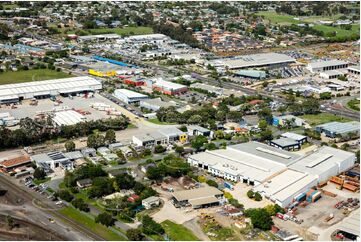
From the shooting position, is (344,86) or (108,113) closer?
(108,113)

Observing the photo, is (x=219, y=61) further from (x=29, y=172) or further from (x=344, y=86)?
(x=29, y=172)

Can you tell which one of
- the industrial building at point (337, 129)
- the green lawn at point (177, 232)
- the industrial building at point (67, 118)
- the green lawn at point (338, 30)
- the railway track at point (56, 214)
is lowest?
the railway track at point (56, 214)

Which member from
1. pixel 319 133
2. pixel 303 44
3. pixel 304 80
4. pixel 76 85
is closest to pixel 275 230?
pixel 319 133

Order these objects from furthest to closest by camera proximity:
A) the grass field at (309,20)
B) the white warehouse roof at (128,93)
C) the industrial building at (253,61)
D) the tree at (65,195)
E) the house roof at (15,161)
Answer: the grass field at (309,20) < the industrial building at (253,61) < the white warehouse roof at (128,93) < the house roof at (15,161) < the tree at (65,195)

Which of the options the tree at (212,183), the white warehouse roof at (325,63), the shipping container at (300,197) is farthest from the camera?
the white warehouse roof at (325,63)

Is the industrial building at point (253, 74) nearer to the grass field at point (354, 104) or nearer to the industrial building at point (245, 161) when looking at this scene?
the grass field at point (354, 104)

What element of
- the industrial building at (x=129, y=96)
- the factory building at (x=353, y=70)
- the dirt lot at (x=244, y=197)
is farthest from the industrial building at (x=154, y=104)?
the factory building at (x=353, y=70)

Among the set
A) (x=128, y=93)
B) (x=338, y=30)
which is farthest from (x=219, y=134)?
(x=338, y=30)

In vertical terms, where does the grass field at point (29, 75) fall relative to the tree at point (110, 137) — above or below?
below
